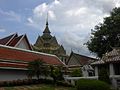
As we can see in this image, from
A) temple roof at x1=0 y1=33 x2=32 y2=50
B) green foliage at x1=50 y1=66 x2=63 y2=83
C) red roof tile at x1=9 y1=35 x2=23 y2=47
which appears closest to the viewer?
green foliage at x1=50 y1=66 x2=63 y2=83

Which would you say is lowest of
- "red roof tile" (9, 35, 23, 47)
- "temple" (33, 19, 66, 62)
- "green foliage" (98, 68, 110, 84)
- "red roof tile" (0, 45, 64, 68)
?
"green foliage" (98, 68, 110, 84)

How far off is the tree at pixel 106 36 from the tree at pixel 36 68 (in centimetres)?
1818

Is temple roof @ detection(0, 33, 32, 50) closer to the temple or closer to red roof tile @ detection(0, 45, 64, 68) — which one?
red roof tile @ detection(0, 45, 64, 68)

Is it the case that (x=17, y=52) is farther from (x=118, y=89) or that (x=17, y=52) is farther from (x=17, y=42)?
(x=118, y=89)

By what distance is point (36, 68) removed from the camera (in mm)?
30250

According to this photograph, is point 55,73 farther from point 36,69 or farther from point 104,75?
point 104,75

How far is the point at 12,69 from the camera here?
29547 millimetres

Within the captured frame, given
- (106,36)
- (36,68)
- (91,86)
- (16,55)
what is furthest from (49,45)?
(91,86)

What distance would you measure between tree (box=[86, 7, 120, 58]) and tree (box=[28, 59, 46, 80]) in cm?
1818

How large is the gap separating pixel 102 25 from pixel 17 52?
1984cm

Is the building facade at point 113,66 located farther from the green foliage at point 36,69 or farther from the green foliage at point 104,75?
the green foliage at point 36,69

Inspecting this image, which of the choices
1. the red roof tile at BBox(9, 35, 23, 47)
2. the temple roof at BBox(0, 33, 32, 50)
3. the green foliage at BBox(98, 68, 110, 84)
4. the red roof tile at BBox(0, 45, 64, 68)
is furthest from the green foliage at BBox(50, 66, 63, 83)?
the red roof tile at BBox(9, 35, 23, 47)

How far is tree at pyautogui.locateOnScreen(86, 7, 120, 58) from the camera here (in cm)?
4534

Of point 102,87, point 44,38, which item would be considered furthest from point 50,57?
point 44,38
